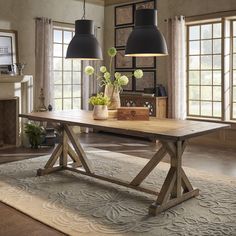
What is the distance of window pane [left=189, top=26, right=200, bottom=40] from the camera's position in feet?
21.9

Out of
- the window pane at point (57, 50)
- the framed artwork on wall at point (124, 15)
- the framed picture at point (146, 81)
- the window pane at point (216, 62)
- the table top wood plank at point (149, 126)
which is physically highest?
the framed artwork on wall at point (124, 15)

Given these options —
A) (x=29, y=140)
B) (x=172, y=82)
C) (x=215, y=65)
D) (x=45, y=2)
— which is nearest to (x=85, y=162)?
(x=29, y=140)

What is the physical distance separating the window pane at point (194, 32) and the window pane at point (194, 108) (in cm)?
124

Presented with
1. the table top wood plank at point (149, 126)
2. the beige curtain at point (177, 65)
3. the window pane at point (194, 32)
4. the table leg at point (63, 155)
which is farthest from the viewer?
the window pane at point (194, 32)

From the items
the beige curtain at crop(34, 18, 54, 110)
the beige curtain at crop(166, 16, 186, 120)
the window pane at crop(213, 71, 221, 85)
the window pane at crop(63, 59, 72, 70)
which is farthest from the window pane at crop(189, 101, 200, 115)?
the beige curtain at crop(34, 18, 54, 110)

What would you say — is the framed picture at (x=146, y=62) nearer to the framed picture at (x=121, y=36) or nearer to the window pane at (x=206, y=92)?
the framed picture at (x=121, y=36)

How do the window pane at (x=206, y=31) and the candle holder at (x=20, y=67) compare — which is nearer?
the candle holder at (x=20, y=67)

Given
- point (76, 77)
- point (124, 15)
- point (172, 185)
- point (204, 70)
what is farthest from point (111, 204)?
point (124, 15)

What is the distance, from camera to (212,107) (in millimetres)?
6598

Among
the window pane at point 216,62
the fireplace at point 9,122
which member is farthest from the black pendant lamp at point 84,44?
the window pane at point 216,62

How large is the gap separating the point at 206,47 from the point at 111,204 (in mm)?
4231

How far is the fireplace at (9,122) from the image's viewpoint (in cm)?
618

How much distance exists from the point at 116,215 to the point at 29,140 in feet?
11.2

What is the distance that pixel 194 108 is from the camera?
6.88 meters
